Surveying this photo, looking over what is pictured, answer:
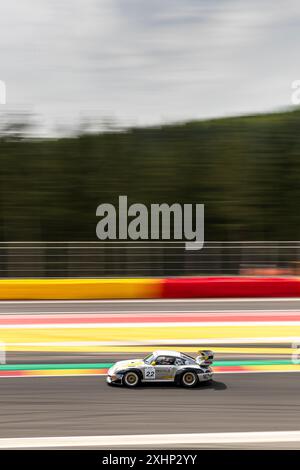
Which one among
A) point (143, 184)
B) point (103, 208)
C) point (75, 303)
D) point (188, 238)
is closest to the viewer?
point (75, 303)

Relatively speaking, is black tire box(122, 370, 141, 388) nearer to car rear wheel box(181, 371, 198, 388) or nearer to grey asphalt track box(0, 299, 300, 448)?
grey asphalt track box(0, 299, 300, 448)

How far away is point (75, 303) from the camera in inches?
640

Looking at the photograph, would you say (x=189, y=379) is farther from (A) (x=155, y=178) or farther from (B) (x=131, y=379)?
(A) (x=155, y=178)

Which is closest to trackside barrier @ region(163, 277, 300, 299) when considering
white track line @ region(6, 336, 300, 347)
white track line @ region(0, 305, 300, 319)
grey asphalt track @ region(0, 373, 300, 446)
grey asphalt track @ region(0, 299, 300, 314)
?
grey asphalt track @ region(0, 299, 300, 314)

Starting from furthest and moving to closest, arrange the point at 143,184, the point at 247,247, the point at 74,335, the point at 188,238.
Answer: the point at 143,184 → the point at 188,238 → the point at 247,247 → the point at 74,335

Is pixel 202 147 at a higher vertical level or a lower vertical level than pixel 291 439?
higher

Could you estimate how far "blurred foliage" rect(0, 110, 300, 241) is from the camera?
77.9 feet

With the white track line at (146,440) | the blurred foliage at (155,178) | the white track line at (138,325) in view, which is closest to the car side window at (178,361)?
the white track line at (146,440)

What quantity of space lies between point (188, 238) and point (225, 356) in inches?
384

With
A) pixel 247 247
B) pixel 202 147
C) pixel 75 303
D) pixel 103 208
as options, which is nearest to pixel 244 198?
pixel 202 147

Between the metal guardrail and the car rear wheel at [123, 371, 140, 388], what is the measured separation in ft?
29.5
